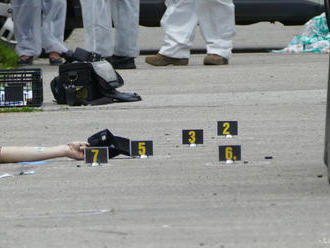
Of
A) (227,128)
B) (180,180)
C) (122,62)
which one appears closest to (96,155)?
(180,180)

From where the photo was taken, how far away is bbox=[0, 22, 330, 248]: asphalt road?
4.17 meters

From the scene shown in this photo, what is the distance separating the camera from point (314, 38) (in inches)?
557

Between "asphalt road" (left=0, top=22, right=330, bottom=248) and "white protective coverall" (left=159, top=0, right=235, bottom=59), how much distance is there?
2119mm

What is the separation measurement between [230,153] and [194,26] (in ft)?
20.3

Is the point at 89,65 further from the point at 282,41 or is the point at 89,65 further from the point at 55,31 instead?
the point at 282,41

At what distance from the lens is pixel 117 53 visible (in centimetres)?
1158

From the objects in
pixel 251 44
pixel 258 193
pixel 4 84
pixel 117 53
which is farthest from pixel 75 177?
pixel 251 44

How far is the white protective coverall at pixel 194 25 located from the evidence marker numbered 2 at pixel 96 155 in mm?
5993

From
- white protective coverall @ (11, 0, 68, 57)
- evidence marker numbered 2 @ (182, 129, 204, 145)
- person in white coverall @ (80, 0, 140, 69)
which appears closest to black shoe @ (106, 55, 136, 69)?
person in white coverall @ (80, 0, 140, 69)

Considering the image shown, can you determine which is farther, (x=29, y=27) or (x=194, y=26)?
(x=29, y=27)

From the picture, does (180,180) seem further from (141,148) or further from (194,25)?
(194,25)

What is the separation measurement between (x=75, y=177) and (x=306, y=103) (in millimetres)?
3357

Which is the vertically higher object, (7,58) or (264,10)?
(264,10)

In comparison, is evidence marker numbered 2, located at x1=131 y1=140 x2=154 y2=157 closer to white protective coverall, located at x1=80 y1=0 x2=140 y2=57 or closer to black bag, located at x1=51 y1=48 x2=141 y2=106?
black bag, located at x1=51 y1=48 x2=141 y2=106
